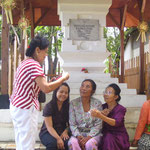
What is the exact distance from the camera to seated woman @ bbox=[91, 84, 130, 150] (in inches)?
116

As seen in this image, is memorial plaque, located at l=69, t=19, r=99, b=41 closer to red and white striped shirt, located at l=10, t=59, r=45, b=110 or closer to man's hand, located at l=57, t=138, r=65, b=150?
man's hand, located at l=57, t=138, r=65, b=150

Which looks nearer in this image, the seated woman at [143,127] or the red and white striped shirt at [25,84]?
the red and white striped shirt at [25,84]

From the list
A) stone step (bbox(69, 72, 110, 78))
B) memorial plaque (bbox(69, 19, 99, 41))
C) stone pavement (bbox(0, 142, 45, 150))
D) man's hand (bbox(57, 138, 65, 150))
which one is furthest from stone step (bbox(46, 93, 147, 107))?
memorial plaque (bbox(69, 19, 99, 41))

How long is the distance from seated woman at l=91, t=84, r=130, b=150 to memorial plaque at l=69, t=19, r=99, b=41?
2.45 meters

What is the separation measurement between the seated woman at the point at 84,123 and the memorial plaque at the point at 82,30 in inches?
93.0

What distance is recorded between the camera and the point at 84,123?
10.3 ft

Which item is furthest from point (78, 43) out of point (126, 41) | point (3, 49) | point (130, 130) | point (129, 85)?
point (126, 41)

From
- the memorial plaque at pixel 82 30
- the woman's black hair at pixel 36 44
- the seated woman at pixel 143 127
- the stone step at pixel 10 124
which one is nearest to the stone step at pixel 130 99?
the stone step at pixel 10 124

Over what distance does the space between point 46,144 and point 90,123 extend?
2.11 ft

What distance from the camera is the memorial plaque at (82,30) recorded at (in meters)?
5.41

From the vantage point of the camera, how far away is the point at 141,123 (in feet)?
10.6

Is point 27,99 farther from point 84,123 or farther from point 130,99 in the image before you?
point 130,99

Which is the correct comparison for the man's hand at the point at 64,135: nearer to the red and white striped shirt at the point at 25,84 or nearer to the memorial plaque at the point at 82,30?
the red and white striped shirt at the point at 25,84

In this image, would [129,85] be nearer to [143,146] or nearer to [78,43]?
[78,43]
